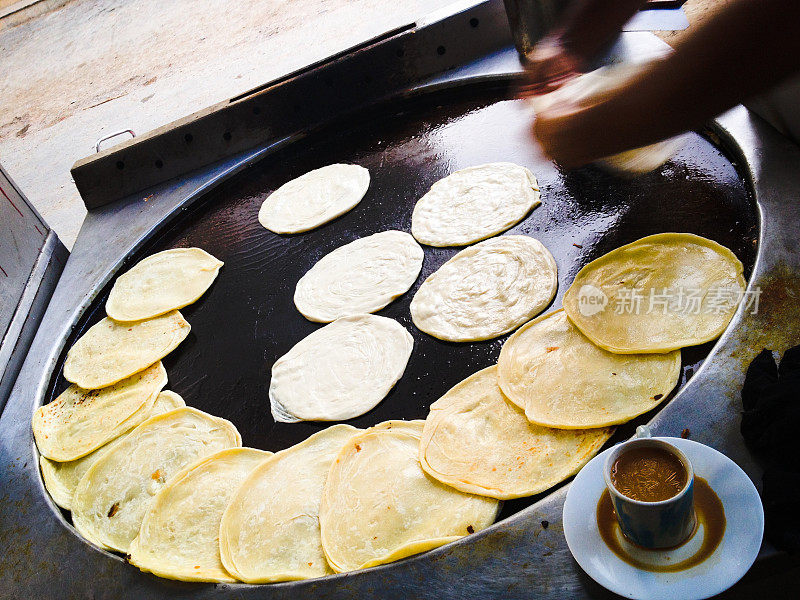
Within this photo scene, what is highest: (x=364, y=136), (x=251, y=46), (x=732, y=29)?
(x=732, y=29)

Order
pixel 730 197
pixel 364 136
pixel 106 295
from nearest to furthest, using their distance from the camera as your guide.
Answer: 1. pixel 730 197
2. pixel 106 295
3. pixel 364 136

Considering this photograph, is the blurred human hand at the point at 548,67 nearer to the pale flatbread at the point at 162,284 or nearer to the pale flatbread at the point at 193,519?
the pale flatbread at the point at 162,284

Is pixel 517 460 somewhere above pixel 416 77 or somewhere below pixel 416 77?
below

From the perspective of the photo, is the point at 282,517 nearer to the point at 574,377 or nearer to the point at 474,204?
the point at 574,377

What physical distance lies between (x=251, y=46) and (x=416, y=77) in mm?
5133

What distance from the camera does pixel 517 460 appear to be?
6.40 ft

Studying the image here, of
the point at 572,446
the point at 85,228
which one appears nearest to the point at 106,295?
the point at 85,228

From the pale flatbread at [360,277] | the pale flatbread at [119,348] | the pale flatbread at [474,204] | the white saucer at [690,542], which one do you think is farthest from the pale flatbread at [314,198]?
the white saucer at [690,542]

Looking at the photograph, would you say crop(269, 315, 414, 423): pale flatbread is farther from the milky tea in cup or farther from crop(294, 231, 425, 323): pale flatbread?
the milky tea in cup

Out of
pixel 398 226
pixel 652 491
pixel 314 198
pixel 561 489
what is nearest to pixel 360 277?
pixel 398 226

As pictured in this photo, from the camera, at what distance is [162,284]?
3.18 meters

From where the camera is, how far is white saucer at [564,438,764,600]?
4.54 ft

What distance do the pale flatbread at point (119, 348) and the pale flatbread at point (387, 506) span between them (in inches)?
45.5

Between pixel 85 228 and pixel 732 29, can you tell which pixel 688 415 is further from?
pixel 85 228
